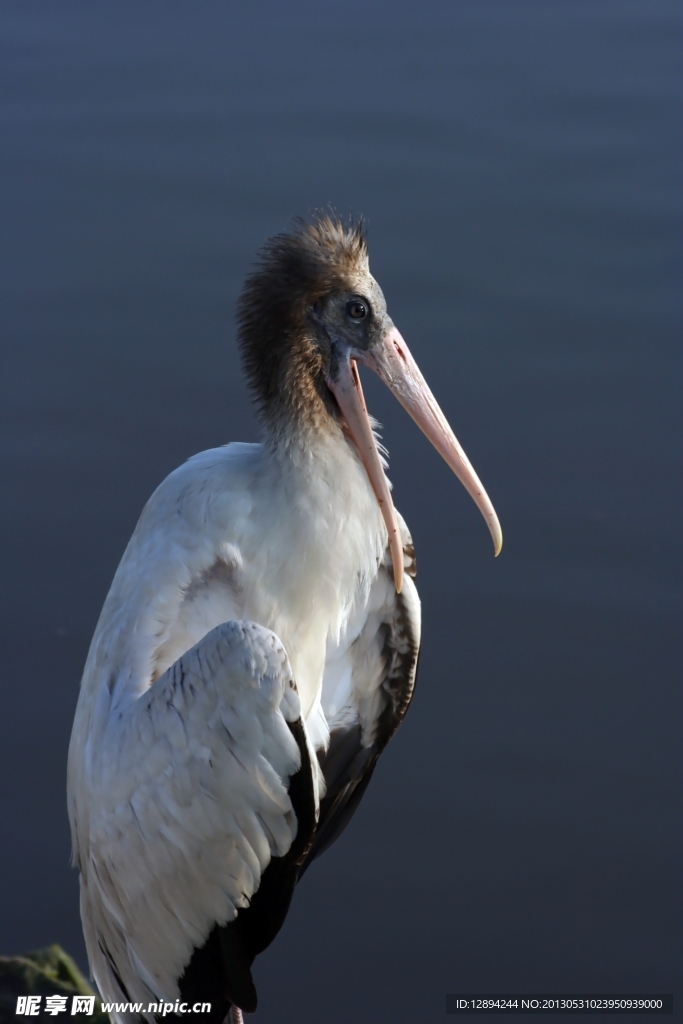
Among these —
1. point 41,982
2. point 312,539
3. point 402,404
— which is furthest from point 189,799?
point 402,404

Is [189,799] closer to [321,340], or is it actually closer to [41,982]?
[41,982]

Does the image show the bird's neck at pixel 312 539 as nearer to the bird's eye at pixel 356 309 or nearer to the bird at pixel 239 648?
the bird at pixel 239 648

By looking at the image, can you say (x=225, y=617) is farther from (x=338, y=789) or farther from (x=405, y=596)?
(x=338, y=789)

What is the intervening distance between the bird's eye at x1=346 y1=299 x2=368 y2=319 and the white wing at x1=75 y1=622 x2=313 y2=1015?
0.93 meters

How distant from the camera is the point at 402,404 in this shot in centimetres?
369

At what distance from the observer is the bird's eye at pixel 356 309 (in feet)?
11.7

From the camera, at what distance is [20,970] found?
3855 mm

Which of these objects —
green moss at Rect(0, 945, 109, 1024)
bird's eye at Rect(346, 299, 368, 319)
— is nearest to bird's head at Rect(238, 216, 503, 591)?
bird's eye at Rect(346, 299, 368, 319)

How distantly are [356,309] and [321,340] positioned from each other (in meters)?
0.13

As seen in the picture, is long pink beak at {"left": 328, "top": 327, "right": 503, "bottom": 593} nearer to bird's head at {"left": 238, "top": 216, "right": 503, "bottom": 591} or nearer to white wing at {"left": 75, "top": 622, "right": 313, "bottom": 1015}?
bird's head at {"left": 238, "top": 216, "right": 503, "bottom": 591}

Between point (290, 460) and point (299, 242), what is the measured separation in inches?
23.2

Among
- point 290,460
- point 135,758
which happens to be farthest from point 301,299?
point 135,758

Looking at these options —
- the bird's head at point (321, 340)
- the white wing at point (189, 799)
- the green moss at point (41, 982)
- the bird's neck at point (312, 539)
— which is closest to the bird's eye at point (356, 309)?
the bird's head at point (321, 340)

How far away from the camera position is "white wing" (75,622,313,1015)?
3.13 metres
